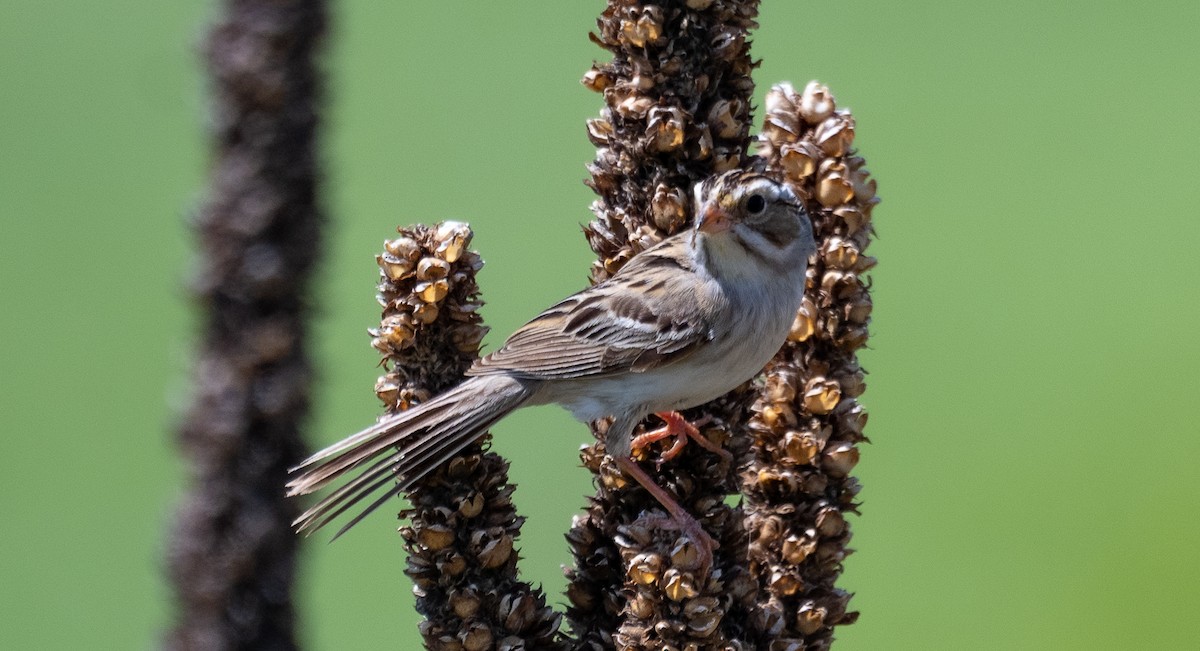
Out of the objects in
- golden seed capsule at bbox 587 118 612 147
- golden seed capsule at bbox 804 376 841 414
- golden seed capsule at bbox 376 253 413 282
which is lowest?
golden seed capsule at bbox 804 376 841 414

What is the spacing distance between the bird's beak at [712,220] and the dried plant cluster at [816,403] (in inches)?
7.9

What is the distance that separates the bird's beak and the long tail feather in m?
0.63

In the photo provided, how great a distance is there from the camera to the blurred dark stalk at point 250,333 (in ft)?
10.8

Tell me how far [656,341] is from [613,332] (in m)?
0.12

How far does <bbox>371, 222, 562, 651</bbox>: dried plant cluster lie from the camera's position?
2.22 metres

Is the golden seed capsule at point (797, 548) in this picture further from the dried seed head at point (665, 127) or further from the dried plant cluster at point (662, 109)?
the dried seed head at point (665, 127)

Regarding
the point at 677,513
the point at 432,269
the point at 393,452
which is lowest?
the point at 677,513

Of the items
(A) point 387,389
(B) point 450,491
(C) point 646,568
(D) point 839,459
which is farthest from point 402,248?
(D) point 839,459

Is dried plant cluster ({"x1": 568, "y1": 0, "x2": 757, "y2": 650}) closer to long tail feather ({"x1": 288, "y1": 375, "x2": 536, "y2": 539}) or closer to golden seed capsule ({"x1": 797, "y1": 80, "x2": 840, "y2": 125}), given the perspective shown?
golden seed capsule ({"x1": 797, "y1": 80, "x2": 840, "y2": 125})

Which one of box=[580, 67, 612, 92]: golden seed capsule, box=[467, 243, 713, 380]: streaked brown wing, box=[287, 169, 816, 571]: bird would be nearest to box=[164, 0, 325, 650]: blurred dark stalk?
box=[287, 169, 816, 571]: bird

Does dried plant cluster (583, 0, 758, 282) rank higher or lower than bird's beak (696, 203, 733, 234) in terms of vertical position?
higher

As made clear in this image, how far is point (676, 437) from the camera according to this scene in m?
2.90

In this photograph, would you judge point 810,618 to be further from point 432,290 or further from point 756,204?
point 756,204

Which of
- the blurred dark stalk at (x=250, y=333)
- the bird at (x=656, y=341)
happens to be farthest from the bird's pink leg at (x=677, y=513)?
the blurred dark stalk at (x=250, y=333)
